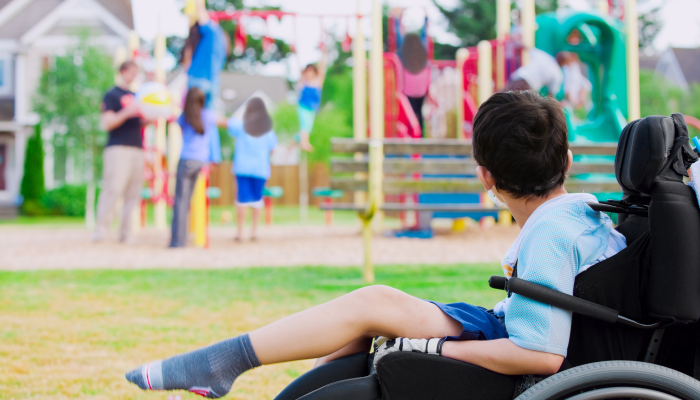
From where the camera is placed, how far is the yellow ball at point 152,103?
6961 mm

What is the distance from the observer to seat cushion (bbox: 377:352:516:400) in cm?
137

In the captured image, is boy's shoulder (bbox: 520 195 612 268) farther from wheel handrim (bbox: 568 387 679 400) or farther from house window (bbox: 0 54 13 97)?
house window (bbox: 0 54 13 97)

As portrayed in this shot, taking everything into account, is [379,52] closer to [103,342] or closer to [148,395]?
[103,342]

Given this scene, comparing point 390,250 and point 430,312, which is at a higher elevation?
point 430,312

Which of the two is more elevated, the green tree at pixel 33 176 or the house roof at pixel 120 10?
the house roof at pixel 120 10

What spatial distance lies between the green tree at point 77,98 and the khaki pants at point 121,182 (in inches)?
421

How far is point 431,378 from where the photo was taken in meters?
1.38

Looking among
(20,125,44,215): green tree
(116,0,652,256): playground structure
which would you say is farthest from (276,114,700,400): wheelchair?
(20,125,44,215): green tree

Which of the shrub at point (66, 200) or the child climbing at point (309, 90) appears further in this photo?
the shrub at point (66, 200)

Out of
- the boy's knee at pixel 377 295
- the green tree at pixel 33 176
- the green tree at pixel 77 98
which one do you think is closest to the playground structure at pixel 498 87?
the boy's knee at pixel 377 295

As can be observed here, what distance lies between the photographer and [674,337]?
1.41m

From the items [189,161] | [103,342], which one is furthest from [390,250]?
[103,342]

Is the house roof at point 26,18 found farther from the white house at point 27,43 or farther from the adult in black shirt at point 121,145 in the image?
the adult in black shirt at point 121,145

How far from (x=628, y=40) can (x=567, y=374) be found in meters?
7.18
